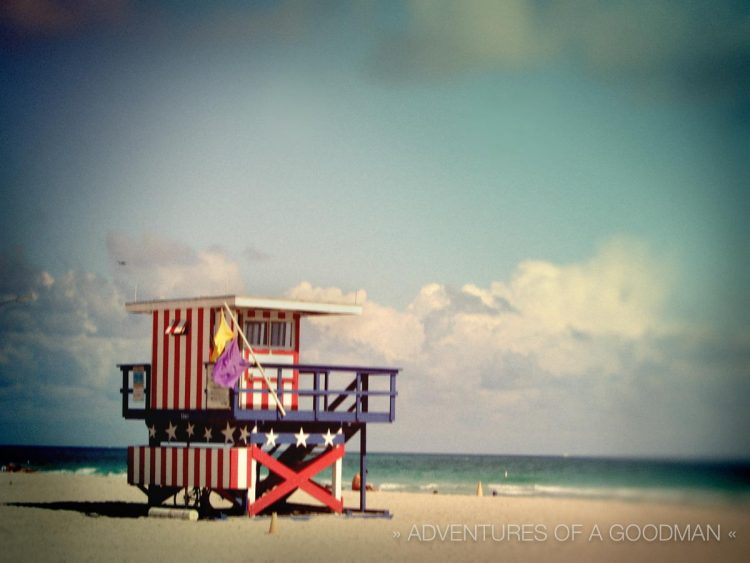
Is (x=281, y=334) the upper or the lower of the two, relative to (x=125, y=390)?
upper

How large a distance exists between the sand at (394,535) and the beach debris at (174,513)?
255 millimetres

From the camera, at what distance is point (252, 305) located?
2100 cm

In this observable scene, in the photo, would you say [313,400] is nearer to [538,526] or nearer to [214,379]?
[214,379]

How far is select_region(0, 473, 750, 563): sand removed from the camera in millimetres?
17297

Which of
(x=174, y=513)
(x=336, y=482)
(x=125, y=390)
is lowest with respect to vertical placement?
(x=174, y=513)

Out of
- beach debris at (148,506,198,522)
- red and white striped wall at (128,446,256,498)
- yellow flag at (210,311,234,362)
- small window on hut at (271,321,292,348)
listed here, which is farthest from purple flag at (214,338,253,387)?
beach debris at (148,506,198,522)

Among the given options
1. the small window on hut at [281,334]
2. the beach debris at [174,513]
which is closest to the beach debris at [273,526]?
the beach debris at [174,513]

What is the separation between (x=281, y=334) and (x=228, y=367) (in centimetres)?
175

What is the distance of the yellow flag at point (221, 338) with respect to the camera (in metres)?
20.7

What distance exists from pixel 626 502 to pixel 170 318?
8.46m

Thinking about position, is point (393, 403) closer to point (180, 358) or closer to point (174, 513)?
point (180, 358)

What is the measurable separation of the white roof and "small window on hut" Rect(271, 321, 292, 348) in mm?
307

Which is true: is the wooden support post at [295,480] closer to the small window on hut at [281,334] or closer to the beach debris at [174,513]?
the beach debris at [174,513]

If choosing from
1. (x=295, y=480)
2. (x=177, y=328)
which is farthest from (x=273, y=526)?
(x=177, y=328)
